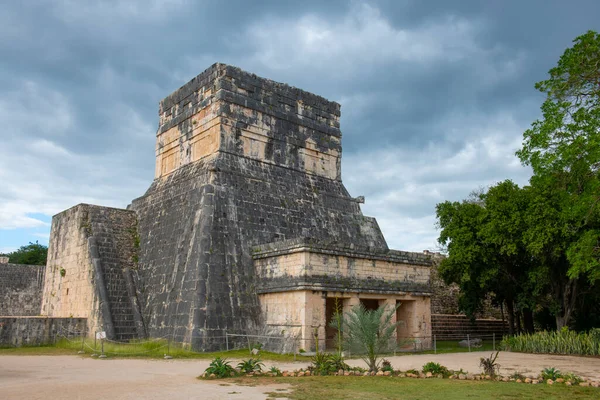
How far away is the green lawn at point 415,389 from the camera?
7211 mm

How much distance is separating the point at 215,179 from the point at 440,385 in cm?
1003

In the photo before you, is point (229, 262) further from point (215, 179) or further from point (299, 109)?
point (299, 109)

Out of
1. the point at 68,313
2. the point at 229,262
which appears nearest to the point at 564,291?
the point at 229,262

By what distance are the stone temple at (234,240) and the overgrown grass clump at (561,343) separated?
8.89 ft

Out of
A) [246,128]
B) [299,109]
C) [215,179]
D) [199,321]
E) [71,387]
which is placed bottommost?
[71,387]

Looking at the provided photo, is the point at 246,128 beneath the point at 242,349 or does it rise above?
above

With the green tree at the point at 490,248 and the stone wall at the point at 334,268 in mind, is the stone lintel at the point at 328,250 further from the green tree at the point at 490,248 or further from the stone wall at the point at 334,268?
the green tree at the point at 490,248


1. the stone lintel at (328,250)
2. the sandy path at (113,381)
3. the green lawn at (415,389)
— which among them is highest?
the stone lintel at (328,250)

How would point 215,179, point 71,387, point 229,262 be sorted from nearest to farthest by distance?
point 71,387 → point 229,262 → point 215,179

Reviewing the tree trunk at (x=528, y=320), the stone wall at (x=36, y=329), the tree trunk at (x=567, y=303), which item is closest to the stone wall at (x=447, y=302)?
the tree trunk at (x=528, y=320)

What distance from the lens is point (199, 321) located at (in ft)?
45.5

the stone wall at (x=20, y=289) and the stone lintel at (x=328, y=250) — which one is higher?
the stone lintel at (x=328, y=250)

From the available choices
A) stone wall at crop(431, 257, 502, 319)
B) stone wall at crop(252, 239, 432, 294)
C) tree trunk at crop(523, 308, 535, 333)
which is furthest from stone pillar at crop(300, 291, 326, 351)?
stone wall at crop(431, 257, 502, 319)

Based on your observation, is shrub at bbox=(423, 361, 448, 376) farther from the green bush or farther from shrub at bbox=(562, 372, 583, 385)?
shrub at bbox=(562, 372, 583, 385)
